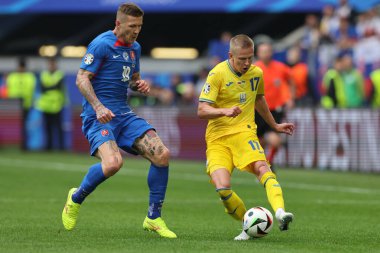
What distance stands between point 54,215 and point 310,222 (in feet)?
9.26

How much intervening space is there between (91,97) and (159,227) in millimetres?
1370

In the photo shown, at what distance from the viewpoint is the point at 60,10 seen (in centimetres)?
3039

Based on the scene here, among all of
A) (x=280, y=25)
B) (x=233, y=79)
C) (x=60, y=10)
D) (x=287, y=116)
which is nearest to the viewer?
(x=233, y=79)

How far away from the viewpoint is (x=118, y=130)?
10336mm

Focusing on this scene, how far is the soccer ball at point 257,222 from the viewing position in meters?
9.77

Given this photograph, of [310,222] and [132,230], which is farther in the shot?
[310,222]

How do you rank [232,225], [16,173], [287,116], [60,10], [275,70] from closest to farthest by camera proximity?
[232,225] → [275,70] → [16,173] → [287,116] → [60,10]

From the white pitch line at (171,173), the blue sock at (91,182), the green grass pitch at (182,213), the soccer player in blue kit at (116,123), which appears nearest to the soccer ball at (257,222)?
the green grass pitch at (182,213)

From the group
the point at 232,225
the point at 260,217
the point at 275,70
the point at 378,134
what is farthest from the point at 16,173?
the point at 260,217

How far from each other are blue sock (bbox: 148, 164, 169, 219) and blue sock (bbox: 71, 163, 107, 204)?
0.45 metres

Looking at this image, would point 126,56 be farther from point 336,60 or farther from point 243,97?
point 336,60

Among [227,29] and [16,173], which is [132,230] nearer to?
[16,173]

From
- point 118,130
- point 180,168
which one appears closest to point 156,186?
point 118,130

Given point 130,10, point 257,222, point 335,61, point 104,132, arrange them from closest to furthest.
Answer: point 257,222 < point 130,10 < point 104,132 < point 335,61
